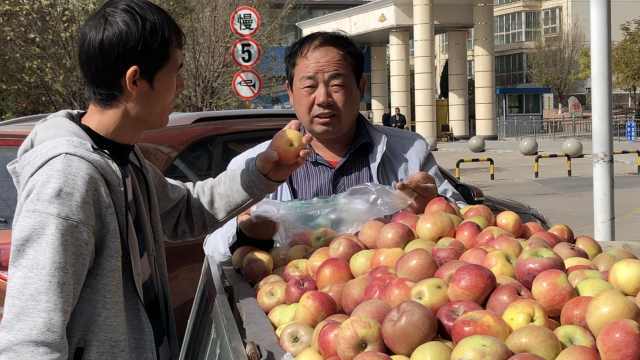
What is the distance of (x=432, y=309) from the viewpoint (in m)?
2.37

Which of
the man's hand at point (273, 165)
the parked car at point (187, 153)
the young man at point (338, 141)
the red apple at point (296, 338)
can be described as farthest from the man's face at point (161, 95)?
the parked car at point (187, 153)

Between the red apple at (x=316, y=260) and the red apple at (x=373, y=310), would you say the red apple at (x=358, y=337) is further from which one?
the red apple at (x=316, y=260)

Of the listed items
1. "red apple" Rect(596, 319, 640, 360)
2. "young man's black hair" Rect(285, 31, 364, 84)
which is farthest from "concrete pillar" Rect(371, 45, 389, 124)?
"red apple" Rect(596, 319, 640, 360)

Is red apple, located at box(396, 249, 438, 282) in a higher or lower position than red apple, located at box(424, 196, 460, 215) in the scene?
lower

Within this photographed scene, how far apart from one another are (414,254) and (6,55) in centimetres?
1878

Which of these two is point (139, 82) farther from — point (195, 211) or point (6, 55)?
point (6, 55)

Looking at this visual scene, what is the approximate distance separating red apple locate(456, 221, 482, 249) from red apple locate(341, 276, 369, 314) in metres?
0.52

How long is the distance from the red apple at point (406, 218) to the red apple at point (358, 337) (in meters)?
0.98

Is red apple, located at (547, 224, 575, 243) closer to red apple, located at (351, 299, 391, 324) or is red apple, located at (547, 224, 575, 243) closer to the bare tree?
red apple, located at (351, 299, 391, 324)

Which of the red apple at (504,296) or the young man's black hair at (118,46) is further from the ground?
the young man's black hair at (118,46)

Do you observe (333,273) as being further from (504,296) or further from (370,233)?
(504,296)

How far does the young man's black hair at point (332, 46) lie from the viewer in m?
3.45

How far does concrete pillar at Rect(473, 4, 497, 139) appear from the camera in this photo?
102 ft

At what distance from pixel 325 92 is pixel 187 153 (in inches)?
67.4
